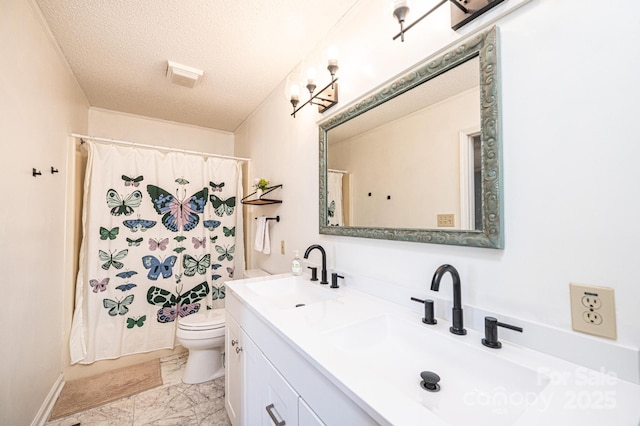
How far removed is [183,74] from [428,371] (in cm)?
233

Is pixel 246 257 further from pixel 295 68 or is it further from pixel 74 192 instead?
pixel 295 68

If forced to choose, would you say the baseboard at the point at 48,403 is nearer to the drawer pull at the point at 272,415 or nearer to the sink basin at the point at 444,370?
the drawer pull at the point at 272,415

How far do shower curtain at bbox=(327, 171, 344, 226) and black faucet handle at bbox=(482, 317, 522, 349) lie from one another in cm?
82

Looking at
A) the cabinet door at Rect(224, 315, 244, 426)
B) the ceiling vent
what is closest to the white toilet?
the cabinet door at Rect(224, 315, 244, 426)

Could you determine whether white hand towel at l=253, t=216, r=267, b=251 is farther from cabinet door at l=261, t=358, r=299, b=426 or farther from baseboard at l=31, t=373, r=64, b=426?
baseboard at l=31, t=373, r=64, b=426

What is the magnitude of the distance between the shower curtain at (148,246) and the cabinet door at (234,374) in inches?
41.7

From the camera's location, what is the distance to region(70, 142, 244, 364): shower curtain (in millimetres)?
2070

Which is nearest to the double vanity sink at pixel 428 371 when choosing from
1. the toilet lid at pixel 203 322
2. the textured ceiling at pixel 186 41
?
the toilet lid at pixel 203 322

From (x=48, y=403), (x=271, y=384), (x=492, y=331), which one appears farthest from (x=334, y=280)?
(x=48, y=403)

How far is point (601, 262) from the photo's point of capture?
632mm

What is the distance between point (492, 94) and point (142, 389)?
2.69 m

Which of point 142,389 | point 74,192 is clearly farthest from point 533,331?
point 74,192

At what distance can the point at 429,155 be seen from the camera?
103cm

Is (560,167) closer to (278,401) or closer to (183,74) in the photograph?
(278,401)
